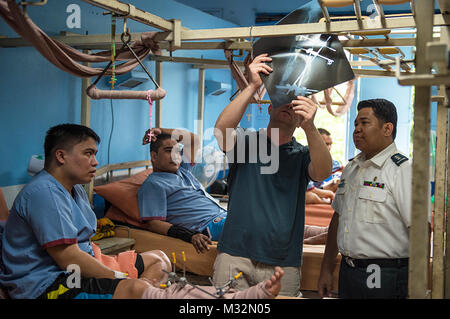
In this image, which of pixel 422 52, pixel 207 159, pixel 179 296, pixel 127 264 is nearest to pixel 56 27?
pixel 207 159

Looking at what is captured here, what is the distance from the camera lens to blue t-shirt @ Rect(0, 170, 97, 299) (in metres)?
2.24

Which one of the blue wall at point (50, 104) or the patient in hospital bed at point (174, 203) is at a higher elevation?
the blue wall at point (50, 104)

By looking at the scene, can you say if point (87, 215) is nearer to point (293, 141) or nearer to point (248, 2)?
point (293, 141)

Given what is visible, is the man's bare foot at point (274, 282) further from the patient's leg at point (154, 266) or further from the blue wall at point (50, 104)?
the blue wall at point (50, 104)

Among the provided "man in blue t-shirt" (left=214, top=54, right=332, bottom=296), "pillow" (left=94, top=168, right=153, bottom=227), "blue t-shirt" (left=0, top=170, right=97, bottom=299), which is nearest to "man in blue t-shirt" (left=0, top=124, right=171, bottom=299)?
"blue t-shirt" (left=0, top=170, right=97, bottom=299)

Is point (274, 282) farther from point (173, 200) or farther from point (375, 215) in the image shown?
point (173, 200)

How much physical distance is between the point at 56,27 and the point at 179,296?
2.94 metres

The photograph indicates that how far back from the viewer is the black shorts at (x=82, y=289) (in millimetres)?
2213

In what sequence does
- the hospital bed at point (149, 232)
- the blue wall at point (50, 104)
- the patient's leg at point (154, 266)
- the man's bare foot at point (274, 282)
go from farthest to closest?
the blue wall at point (50, 104)
the hospital bed at point (149, 232)
the patient's leg at point (154, 266)
the man's bare foot at point (274, 282)

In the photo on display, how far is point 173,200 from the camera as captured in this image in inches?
164

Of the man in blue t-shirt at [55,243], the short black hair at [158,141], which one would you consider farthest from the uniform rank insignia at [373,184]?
the short black hair at [158,141]

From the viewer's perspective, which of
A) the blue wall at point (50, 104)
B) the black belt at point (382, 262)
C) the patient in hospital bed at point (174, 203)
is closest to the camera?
the black belt at point (382, 262)

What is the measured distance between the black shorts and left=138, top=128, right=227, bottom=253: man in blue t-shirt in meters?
1.52
